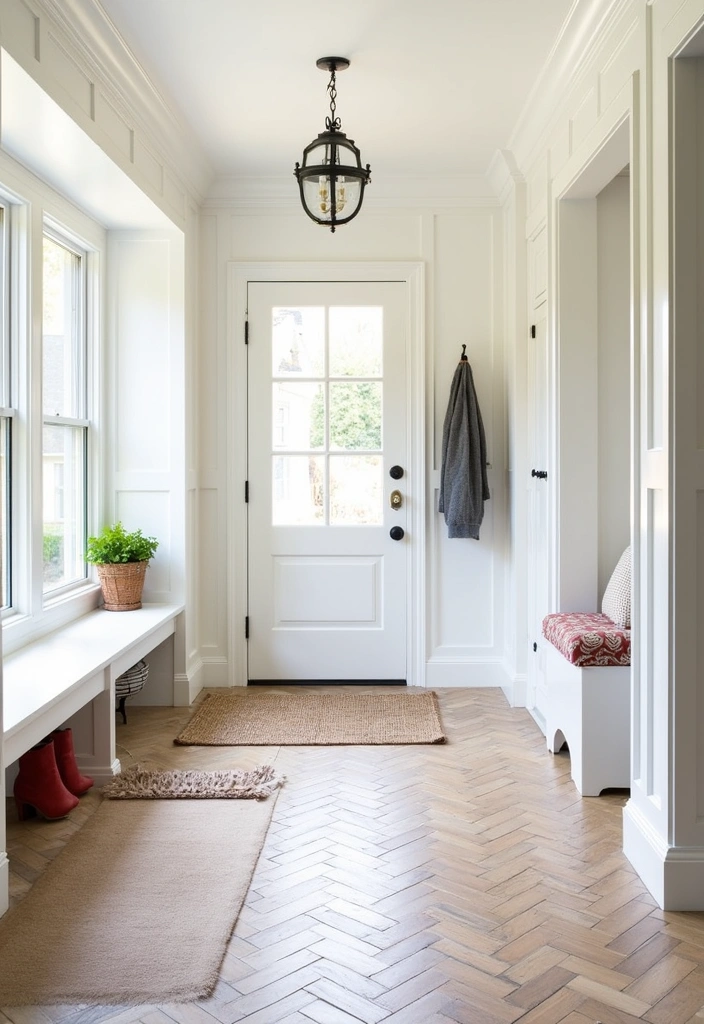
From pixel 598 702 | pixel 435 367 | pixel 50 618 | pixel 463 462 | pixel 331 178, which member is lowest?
pixel 598 702

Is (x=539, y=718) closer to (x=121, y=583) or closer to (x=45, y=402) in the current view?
(x=121, y=583)

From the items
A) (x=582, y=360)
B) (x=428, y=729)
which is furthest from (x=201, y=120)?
(x=428, y=729)

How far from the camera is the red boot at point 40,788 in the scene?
119 inches

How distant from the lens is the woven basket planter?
420cm

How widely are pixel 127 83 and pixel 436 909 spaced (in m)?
3.07

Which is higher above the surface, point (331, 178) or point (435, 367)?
point (331, 178)

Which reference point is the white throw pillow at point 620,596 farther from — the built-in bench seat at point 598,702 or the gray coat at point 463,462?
the gray coat at point 463,462

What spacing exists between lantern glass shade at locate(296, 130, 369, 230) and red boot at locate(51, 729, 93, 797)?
207 centimetres

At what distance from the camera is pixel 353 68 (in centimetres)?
342

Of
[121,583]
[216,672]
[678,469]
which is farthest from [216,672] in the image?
[678,469]

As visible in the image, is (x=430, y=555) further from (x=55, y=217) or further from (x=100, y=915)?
(x=100, y=915)

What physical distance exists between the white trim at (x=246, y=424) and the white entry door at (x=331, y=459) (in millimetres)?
45

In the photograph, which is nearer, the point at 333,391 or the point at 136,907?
the point at 136,907

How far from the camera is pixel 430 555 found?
4.86m
